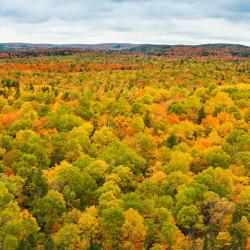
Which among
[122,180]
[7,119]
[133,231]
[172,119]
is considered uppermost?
[7,119]

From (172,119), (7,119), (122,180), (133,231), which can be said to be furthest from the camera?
(172,119)

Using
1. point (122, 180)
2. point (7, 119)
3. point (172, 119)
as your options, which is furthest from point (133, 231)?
point (172, 119)

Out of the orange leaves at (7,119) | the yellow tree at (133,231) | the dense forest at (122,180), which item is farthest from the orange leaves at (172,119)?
the yellow tree at (133,231)

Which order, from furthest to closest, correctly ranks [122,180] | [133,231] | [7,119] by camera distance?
[7,119] → [122,180] → [133,231]

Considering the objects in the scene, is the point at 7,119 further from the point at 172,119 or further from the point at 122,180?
the point at 122,180

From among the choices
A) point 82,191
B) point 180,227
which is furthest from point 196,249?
point 82,191

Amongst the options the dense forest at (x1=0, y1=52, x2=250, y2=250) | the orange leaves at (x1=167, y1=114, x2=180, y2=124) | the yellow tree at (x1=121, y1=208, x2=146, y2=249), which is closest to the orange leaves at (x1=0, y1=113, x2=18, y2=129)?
the dense forest at (x1=0, y1=52, x2=250, y2=250)

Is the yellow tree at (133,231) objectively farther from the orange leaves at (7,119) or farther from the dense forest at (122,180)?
the orange leaves at (7,119)

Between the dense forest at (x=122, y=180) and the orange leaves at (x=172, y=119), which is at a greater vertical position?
the orange leaves at (x=172, y=119)

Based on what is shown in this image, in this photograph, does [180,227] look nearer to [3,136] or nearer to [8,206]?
[8,206]

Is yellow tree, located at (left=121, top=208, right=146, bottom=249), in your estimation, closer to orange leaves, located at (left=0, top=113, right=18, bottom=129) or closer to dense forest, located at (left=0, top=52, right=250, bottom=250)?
dense forest, located at (left=0, top=52, right=250, bottom=250)

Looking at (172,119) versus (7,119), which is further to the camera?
(172,119)

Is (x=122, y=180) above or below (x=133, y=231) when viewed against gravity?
above
